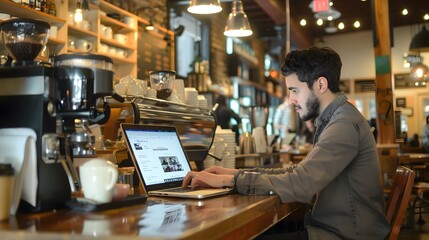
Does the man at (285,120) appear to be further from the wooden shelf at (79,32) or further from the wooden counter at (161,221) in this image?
the wooden counter at (161,221)

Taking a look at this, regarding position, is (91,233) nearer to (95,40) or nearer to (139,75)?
(95,40)

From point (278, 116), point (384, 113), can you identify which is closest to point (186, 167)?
point (384, 113)

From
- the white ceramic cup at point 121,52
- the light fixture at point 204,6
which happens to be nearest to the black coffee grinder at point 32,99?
the light fixture at point 204,6

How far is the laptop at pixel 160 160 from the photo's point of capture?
75.9 inches

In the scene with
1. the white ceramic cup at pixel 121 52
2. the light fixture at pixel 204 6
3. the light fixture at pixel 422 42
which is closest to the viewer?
the light fixture at pixel 204 6

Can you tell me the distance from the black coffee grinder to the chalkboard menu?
496 cm

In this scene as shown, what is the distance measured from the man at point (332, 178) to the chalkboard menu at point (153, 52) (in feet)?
15.2

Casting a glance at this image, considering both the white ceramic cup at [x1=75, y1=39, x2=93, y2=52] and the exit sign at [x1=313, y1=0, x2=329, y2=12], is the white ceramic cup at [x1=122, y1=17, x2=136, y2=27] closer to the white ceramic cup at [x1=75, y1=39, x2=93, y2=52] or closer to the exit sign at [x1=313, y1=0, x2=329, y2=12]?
the white ceramic cup at [x1=75, y1=39, x2=93, y2=52]

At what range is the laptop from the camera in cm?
193

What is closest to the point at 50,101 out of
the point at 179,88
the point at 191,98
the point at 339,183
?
the point at 339,183

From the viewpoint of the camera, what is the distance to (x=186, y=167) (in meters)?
2.30

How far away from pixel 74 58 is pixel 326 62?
1.12 meters

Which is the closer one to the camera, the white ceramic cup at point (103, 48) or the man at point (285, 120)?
the white ceramic cup at point (103, 48)

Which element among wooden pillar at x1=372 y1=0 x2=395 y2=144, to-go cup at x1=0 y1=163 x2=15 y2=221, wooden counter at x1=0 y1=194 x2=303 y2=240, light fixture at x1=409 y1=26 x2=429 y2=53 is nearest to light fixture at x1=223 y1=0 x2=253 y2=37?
wooden pillar at x1=372 y1=0 x2=395 y2=144
